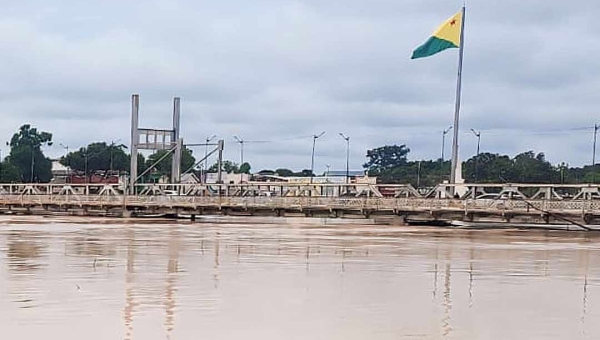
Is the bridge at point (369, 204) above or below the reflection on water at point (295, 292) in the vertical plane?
above

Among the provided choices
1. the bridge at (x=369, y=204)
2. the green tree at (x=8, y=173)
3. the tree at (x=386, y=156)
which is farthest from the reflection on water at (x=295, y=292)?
the tree at (x=386, y=156)

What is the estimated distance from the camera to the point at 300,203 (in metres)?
60.2

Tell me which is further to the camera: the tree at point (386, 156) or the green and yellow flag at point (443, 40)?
the tree at point (386, 156)

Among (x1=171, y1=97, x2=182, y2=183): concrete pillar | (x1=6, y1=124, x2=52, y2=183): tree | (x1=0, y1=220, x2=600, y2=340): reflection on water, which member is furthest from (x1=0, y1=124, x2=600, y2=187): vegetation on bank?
(x1=0, y1=220, x2=600, y2=340): reflection on water

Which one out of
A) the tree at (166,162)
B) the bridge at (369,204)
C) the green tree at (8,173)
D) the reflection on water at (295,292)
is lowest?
the reflection on water at (295,292)

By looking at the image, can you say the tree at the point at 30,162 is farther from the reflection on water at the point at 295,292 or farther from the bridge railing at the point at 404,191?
the reflection on water at the point at 295,292

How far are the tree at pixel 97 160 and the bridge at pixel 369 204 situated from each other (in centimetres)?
8452

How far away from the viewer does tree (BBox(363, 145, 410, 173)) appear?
189 metres

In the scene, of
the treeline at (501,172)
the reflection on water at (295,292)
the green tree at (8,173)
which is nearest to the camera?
the reflection on water at (295,292)

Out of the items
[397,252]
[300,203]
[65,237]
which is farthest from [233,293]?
[300,203]

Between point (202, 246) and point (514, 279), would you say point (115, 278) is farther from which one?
point (202, 246)

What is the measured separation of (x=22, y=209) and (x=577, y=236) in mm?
48585

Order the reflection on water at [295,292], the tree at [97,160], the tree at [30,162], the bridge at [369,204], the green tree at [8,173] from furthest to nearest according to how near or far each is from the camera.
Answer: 1. the tree at [97,160]
2. the tree at [30,162]
3. the green tree at [8,173]
4. the bridge at [369,204]
5. the reflection on water at [295,292]

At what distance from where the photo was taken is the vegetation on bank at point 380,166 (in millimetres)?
127062
